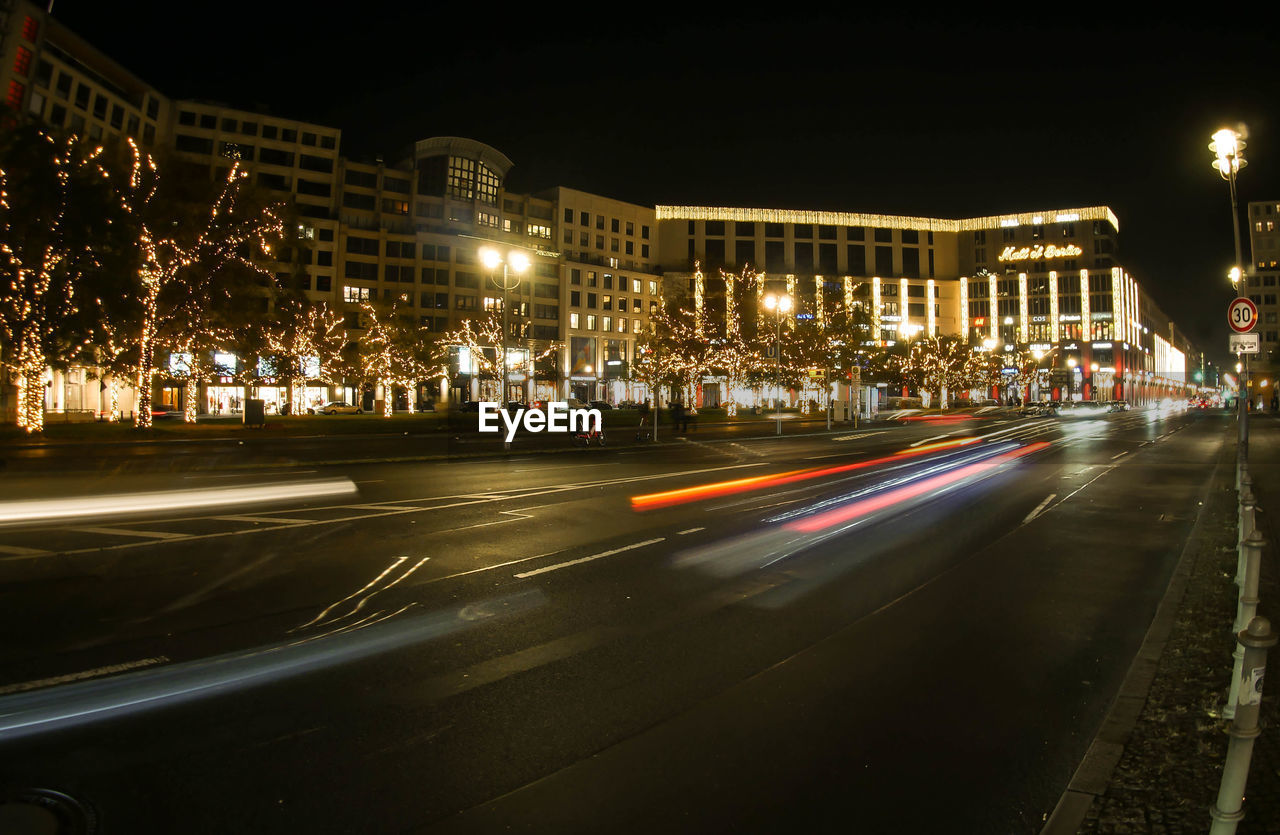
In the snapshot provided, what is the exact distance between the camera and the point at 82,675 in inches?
203

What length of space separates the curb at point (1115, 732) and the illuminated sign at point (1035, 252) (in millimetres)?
129553

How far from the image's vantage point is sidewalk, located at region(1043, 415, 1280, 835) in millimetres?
3316

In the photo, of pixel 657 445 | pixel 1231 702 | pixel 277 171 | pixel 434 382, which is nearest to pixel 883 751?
pixel 1231 702

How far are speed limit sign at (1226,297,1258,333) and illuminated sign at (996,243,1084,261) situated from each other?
118428 mm

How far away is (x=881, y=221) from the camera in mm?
115062

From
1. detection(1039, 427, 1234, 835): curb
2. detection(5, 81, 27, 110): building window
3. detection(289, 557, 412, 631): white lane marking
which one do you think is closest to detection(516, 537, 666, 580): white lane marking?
detection(289, 557, 412, 631): white lane marking

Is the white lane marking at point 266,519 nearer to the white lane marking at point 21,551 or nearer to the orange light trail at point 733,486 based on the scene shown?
the white lane marking at point 21,551

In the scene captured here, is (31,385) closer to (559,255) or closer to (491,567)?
(491,567)

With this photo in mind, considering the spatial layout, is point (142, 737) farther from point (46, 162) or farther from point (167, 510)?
point (46, 162)

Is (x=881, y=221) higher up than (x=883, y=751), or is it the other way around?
(x=881, y=221)

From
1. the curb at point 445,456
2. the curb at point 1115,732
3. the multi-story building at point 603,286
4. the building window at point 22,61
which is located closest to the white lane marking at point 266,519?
the curb at point 445,456

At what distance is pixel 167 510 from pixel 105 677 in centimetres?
829

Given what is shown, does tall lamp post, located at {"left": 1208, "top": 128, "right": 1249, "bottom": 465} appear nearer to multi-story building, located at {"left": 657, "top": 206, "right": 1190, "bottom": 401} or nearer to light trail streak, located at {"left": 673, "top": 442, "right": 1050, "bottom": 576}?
light trail streak, located at {"left": 673, "top": 442, "right": 1050, "bottom": 576}

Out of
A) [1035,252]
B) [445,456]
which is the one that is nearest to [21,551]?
[445,456]
